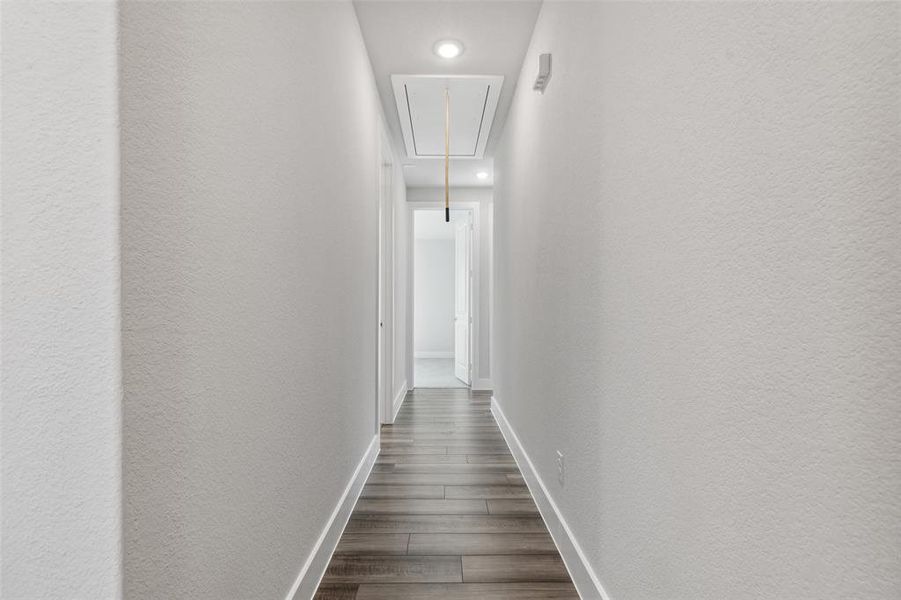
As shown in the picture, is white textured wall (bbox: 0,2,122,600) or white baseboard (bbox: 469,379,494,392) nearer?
white textured wall (bbox: 0,2,122,600)

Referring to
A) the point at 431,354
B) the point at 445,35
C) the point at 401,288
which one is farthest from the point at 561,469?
the point at 431,354

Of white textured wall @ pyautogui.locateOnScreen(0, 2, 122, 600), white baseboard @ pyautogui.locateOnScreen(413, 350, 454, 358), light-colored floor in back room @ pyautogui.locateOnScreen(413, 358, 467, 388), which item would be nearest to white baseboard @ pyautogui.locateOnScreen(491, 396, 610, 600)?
white textured wall @ pyautogui.locateOnScreen(0, 2, 122, 600)

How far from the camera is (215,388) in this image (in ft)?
3.13

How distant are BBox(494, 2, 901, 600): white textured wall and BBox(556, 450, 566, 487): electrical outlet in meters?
0.28

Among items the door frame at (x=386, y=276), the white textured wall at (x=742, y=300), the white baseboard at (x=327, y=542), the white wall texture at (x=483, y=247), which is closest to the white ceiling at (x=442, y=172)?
the white wall texture at (x=483, y=247)

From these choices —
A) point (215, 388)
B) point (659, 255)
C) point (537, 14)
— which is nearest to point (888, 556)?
point (659, 255)

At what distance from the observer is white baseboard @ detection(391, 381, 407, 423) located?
4184 mm

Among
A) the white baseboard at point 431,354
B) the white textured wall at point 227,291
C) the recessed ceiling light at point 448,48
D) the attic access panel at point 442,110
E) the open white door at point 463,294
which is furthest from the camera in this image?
the white baseboard at point 431,354

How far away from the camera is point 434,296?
948 centimetres

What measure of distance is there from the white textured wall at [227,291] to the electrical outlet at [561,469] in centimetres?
93

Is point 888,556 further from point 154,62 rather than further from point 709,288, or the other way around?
point 154,62

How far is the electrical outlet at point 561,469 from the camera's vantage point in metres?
1.90

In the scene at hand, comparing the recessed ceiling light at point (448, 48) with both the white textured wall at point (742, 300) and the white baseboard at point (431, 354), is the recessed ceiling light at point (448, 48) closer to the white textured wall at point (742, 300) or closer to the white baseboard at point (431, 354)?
the white textured wall at point (742, 300)

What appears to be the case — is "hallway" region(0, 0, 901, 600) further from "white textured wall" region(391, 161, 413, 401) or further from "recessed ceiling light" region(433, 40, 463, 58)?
"white textured wall" region(391, 161, 413, 401)
